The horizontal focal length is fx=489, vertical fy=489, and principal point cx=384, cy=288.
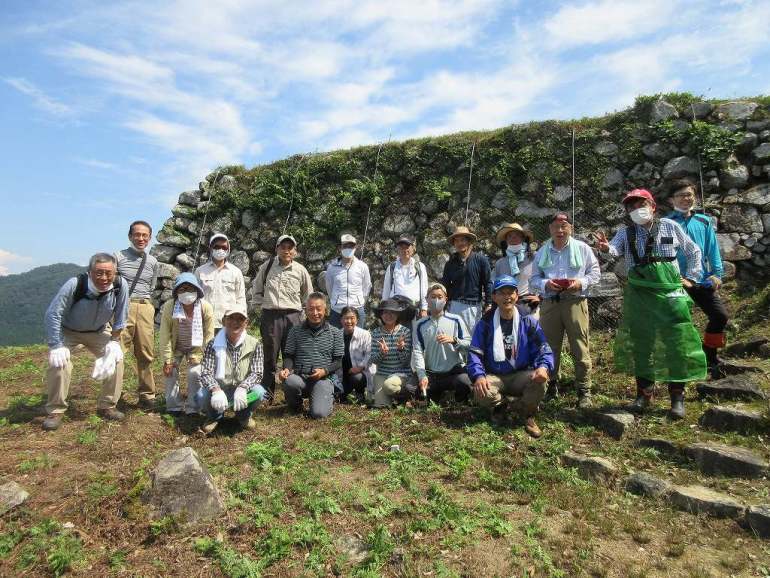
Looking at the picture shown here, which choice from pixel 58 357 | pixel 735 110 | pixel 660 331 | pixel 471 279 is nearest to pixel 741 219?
pixel 735 110

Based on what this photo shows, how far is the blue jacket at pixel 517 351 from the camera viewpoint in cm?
531

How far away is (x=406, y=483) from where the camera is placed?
13.5 feet

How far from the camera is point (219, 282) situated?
6.46 meters

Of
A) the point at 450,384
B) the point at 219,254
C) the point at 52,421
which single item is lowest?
the point at 450,384

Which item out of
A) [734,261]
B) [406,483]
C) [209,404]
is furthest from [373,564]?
[734,261]

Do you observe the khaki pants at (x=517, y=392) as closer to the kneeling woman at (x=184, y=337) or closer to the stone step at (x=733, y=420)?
the stone step at (x=733, y=420)

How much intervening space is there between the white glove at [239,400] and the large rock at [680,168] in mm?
8200

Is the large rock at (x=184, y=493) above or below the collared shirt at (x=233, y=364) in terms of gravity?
below

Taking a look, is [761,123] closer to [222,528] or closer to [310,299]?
[310,299]

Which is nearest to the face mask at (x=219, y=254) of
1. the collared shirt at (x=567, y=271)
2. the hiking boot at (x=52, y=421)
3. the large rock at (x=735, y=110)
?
the hiking boot at (x=52, y=421)

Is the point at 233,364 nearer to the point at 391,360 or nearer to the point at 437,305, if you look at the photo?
the point at 391,360

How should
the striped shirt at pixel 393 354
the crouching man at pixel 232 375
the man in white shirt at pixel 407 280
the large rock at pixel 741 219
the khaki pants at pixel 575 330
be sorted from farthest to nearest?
the large rock at pixel 741 219, the man in white shirt at pixel 407 280, the striped shirt at pixel 393 354, the khaki pants at pixel 575 330, the crouching man at pixel 232 375

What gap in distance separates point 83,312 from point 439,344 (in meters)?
4.12

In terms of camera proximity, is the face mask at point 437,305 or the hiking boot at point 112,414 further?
the face mask at point 437,305
